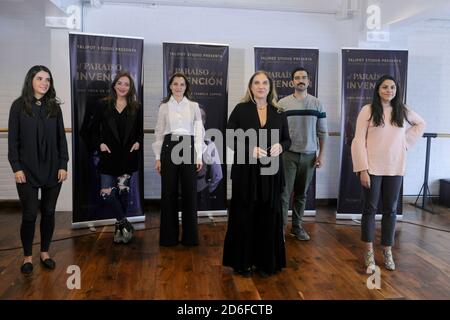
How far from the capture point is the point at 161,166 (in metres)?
3.96

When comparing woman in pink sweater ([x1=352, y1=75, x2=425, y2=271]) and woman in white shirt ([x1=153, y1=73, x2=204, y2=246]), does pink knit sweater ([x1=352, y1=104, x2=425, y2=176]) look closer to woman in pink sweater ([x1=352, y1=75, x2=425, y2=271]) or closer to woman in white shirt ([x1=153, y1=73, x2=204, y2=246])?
woman in pink sweater ([x1=352, y1=75, x2=425, y2=271])

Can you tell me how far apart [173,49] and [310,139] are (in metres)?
1.86

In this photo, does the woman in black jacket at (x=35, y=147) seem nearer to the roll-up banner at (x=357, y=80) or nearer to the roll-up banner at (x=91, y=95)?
the roll-up banner at (x=91, y=95)

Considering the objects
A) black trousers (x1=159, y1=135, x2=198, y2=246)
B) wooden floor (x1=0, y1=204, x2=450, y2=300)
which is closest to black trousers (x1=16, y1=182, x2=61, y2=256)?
wooden floor (x1=0, y1=204, x2=450, y2=300)

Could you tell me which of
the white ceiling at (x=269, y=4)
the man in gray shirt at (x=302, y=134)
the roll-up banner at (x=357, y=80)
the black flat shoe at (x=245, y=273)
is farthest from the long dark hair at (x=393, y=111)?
the white ceiling at (x=269, y=4)

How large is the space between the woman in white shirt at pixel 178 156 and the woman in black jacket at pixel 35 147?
96 cm

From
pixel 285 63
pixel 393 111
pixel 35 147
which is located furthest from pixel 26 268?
pixel 285 63

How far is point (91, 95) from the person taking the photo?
432 cm

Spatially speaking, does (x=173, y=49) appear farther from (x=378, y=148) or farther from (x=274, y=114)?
(x=378, y=148)

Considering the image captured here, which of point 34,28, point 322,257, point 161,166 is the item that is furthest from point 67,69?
point 322,257

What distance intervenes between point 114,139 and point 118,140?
0.13 ft

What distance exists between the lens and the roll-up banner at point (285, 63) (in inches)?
195

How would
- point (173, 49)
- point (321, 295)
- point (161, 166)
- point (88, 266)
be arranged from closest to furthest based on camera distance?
point (321, 295)
point (88, 266)
point (161, 166)
point (173, 49)
